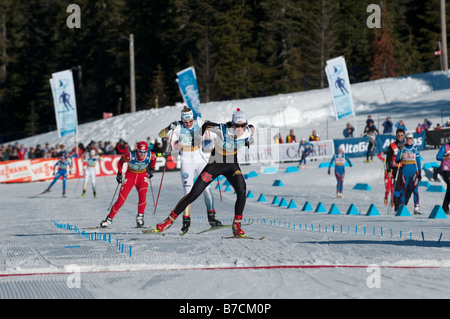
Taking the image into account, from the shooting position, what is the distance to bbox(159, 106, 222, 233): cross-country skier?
10.4 meters

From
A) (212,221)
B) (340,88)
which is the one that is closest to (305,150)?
(340,88)

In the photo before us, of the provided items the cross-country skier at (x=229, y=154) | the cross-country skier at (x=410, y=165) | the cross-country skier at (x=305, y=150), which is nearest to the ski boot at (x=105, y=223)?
the cross-country skier at (x=229, y=154)

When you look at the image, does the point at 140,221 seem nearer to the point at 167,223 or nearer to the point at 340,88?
the point at 167,223

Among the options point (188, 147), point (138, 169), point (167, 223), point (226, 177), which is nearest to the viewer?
point (226, 177)

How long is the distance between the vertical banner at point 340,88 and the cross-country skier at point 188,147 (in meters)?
21.5

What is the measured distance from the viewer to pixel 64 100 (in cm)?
3297

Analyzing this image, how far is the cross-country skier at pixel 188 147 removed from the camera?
10.4 meters

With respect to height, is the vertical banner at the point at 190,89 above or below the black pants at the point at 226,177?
above

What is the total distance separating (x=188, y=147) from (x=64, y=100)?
77.6 feet

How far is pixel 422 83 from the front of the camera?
48.9 metres

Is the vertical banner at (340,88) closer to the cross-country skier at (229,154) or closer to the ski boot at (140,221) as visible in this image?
the ski boot at (140,221)

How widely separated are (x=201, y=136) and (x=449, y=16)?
61504mm

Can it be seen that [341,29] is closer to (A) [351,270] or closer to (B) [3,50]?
(B) [3,50]
